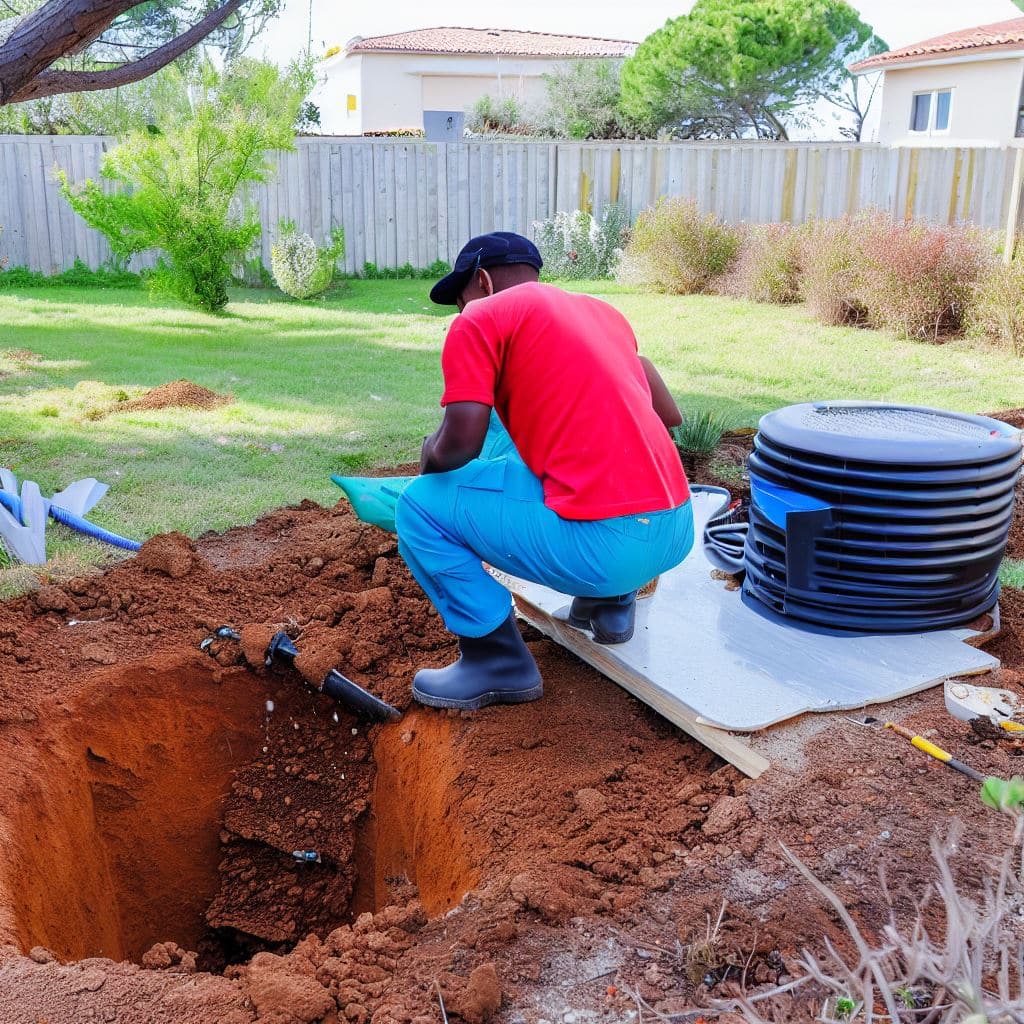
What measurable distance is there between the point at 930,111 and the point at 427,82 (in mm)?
20171

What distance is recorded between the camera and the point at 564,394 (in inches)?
123

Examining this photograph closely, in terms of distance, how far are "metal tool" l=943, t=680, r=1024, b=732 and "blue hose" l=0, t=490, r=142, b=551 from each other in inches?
146

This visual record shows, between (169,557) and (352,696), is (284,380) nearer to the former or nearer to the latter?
(169,557)

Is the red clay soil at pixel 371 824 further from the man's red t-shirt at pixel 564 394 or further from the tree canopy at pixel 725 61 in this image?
the tree canopy at pixel 725 61

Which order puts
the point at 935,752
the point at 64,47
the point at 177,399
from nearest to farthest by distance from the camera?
1. the point at 935,752
2. the point at 64,47
3. the point at 177,399

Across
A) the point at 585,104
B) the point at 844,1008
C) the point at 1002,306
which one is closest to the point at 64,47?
the point at 844,1008

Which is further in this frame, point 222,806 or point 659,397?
point 222,806

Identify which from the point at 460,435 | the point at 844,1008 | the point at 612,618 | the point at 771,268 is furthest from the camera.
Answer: the point at 771,268

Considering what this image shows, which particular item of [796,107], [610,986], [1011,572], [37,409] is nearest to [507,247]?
[610,986]

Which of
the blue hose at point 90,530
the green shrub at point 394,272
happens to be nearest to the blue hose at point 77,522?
the blue hose at point 90,530

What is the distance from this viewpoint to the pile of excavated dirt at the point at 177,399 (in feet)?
26.5

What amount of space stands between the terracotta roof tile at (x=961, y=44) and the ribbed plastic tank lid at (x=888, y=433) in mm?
25627

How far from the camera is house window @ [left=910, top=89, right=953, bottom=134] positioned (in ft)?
92.4

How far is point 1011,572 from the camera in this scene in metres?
4.64
